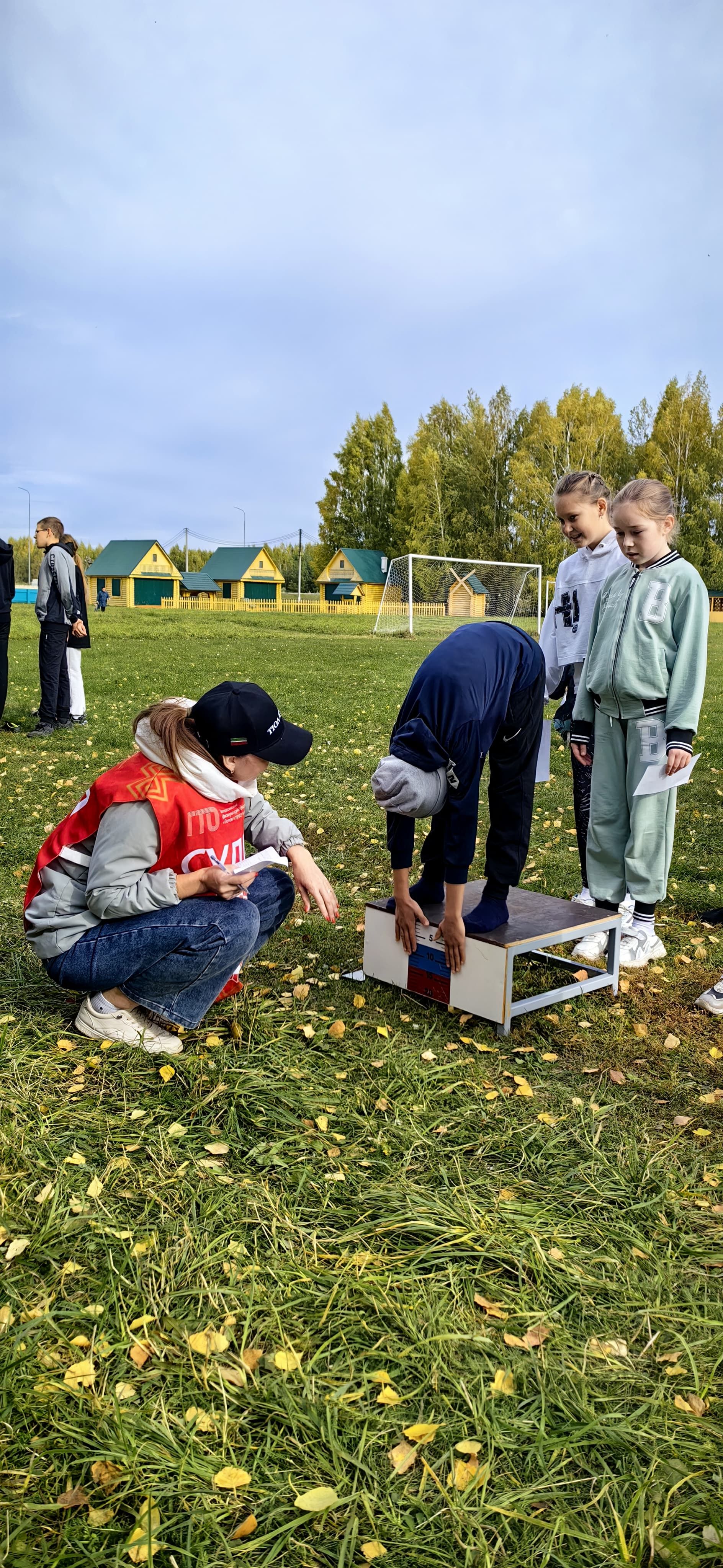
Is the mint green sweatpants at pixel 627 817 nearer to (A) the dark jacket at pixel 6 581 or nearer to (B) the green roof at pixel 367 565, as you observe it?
(A) the dark jacket at pixel 6 581

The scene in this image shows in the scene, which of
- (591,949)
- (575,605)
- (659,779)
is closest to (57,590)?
(575,605)

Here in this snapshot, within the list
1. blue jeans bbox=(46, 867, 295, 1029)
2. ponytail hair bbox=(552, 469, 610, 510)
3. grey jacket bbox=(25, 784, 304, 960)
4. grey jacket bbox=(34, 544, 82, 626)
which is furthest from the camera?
grey jacket bbox=(34, 544, 82, 626)

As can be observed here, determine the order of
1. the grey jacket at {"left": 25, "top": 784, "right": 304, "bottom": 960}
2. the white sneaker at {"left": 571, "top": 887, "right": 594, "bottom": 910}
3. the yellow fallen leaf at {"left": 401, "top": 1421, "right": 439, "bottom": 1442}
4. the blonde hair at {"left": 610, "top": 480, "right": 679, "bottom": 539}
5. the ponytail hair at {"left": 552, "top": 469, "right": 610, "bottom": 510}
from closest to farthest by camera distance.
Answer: the yellow fallen leaf at {"left": 401, "top": 1421, "right": 439, "bottom": 1442}
the grey jacket at {"left": 25, "top": 784, "right": 304, "bottom": 960}
the blonde hair at {"left": 610, "top": 480, "right": 679, "bottom": 539}
the ponytail hair at {"left": 552, "top": 469, "right": 610, "bottom": 510}
the white sneaker at {"left": 571, "top": 887, "right": 594, "bottom": 910}

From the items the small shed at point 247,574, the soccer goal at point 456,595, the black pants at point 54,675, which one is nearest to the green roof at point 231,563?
the small shed at point 247,574

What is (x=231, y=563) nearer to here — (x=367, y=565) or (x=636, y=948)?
(x=367, y=565)

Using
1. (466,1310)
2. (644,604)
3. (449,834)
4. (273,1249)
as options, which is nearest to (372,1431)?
(466,1310)

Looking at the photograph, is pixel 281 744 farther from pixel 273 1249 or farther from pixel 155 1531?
pixel 155 1531

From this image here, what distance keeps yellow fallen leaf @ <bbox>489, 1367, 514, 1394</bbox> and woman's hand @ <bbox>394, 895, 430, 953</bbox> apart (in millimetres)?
1780

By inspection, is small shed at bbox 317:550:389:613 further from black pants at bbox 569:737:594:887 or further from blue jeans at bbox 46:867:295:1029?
blue jeans at bbox 46:867:295:1029

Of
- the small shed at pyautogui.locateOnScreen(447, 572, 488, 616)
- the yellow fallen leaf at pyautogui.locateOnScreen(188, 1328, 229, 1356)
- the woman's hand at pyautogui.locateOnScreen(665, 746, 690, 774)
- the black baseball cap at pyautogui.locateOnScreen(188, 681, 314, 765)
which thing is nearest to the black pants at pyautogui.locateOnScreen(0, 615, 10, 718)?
the black baseball cap at pyautogui.locateOnScreen(188, 681, 314, 765)

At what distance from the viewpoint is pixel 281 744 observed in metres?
3.24

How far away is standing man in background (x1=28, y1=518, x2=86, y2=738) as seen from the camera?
10.0 metres

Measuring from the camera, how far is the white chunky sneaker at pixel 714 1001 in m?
4.14

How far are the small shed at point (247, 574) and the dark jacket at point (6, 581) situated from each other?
5034cm
